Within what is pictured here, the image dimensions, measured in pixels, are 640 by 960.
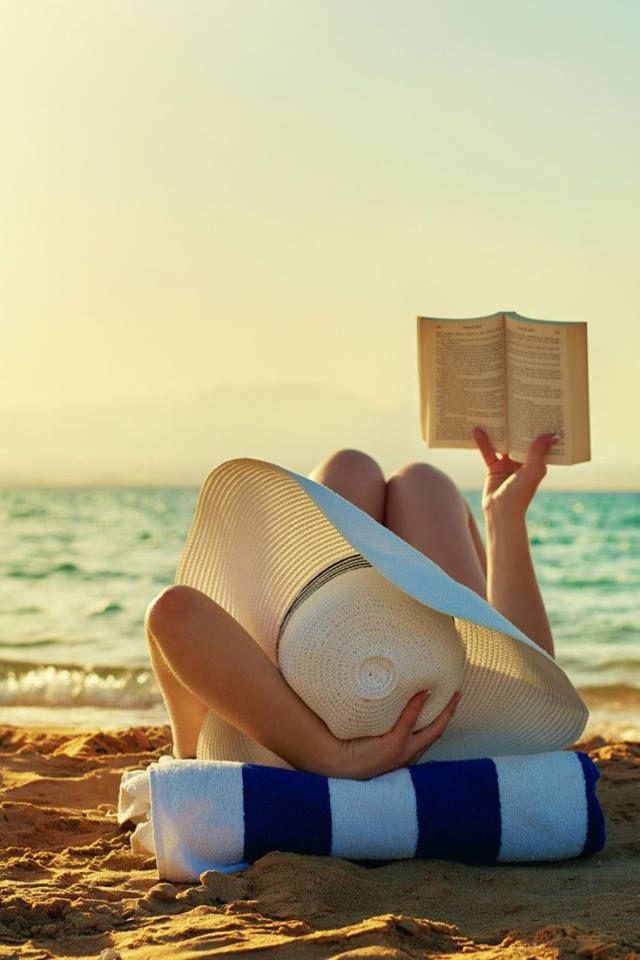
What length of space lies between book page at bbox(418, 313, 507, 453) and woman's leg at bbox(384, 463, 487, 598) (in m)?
0.16

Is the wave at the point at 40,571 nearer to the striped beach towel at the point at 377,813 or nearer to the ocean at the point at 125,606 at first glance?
the ocean at the point at 125,606

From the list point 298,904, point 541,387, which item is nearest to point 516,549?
point 541,387

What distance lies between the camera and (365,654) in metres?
2.54

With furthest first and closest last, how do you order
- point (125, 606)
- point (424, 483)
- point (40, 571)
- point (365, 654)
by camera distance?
point (40, 571)
point (125, 606)
point (424, 483)
point (365, 654)

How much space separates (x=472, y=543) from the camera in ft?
10.7

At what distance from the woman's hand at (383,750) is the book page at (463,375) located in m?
0.77

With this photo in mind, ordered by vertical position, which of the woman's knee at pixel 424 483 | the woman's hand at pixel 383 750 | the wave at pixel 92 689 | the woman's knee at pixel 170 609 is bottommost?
the wave at pixel 92 689

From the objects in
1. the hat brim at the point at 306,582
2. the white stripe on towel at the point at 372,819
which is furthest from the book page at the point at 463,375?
the white stripe on towel at the point at 372,819

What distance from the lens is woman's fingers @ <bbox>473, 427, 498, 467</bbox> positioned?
3088 millimetres

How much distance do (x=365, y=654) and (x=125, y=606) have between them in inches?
295

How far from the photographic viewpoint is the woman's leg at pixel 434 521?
3.17 metres

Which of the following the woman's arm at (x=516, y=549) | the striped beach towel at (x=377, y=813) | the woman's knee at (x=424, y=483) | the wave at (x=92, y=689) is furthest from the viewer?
the wave at (x=92, y=689)

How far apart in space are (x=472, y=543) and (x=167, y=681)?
36.2 inches

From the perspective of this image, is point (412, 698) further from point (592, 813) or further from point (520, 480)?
point (520, 480)
